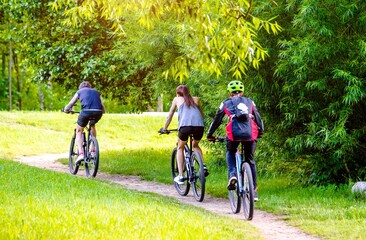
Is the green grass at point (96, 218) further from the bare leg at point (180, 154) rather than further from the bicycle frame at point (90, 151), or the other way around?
the bicycle frame at point (90, 151)

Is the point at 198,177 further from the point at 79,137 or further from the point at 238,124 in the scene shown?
the point at 79,137

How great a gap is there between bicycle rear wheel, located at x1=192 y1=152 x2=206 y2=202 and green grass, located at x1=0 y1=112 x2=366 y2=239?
856 millimetres

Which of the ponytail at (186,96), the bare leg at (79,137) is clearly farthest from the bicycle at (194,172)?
the bare leg at (79,137)

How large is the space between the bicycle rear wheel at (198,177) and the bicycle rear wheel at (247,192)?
1.86m

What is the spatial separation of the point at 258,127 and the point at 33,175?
5.33m

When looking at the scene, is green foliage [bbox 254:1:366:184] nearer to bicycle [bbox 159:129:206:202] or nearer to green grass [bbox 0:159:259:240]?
bicycle [bbox 159:129:206:202]

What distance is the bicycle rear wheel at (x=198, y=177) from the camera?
12219 millimetres

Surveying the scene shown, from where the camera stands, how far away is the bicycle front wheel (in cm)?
1540

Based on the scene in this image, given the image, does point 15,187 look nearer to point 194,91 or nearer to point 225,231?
point 225,231

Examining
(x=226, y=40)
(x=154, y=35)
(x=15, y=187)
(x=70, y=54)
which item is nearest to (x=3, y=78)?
(x=70, y=54)

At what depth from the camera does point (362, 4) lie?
41.0 ft

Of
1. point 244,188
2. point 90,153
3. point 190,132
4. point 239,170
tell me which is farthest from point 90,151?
point 244,188

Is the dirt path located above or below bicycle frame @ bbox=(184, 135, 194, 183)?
below

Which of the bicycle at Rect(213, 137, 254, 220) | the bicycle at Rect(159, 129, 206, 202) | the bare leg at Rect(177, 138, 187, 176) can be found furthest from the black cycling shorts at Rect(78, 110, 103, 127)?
the bicycle at Rect(213, 137, 254, 220)
